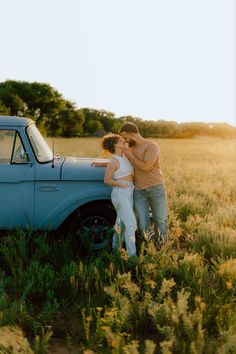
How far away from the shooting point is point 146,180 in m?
6.88

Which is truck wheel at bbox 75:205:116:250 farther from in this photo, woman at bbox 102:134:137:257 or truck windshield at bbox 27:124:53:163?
truck windshield at bbox 27:124:53:163

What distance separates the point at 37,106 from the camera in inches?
2832

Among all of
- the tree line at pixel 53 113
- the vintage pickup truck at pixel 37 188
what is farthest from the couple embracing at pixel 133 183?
the tree line at pixel 53 113

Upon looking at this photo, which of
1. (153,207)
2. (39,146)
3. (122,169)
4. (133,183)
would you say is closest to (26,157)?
(39,146)

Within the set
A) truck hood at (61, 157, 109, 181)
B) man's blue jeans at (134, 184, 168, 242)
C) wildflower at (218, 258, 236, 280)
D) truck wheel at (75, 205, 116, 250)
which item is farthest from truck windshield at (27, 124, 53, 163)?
wildflower at (218, 258, 236, 280)

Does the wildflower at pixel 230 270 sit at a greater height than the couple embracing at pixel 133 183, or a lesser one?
lesser

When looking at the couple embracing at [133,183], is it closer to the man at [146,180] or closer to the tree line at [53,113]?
the man at [146,180]

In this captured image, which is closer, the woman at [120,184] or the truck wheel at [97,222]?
the woman at [120,184]

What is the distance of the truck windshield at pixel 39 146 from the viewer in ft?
22.2

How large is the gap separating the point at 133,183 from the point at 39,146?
4.57 ft

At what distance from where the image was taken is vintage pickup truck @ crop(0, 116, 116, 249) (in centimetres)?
662

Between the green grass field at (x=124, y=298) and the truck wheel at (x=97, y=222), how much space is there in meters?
0.23

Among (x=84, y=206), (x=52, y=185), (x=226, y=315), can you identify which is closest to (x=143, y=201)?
(x=84, y=206)

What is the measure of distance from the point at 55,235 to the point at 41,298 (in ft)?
5.61
